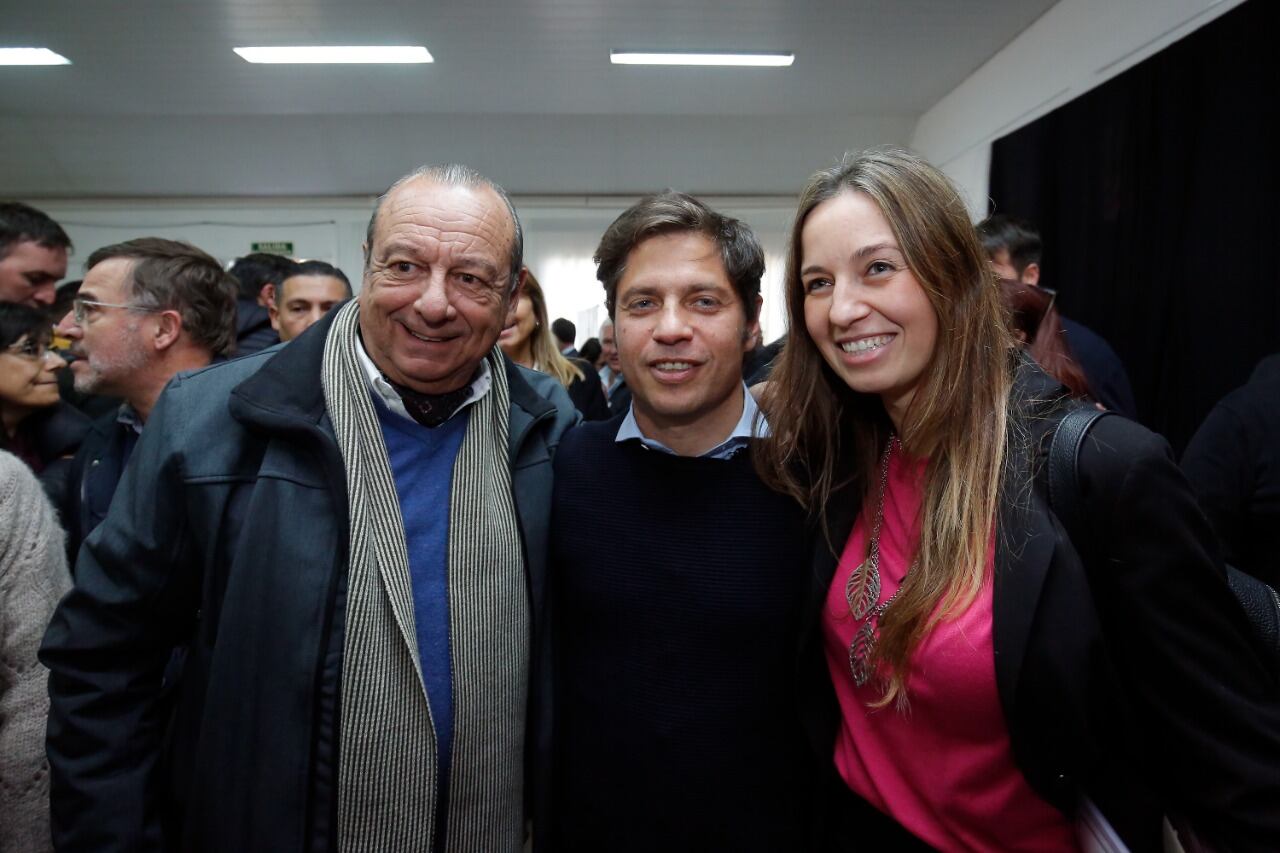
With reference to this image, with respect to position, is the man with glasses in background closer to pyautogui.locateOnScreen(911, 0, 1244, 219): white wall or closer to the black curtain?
pyautogui.locateOnScreen(911, 0, 1244, 219): white wall

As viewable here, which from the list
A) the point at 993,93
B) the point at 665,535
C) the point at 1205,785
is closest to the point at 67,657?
the point at 665,535

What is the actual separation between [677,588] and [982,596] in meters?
0.55

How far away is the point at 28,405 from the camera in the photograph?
2213 millimetres

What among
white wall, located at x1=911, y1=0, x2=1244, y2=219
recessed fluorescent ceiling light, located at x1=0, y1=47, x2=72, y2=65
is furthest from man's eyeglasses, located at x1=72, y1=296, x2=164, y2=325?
recessed fluorescent ceiling light, located at x1=0, y1=47, x2=72, y2=65

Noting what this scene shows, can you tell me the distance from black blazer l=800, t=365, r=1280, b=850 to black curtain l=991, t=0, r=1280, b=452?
2.81 metres

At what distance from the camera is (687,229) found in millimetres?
1496

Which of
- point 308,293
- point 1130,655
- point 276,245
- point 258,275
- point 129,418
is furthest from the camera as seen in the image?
point 276,245

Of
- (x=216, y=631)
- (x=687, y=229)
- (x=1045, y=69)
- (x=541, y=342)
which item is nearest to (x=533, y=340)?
(x=541, y=342)

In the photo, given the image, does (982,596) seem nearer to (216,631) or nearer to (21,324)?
(216,631)

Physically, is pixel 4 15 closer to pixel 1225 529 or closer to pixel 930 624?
pixel 930 624

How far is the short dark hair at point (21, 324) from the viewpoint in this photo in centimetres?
221

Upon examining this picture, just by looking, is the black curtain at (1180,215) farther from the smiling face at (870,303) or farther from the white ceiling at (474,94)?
the smiling face at (870,303)

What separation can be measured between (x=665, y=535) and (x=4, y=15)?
670 centimetres

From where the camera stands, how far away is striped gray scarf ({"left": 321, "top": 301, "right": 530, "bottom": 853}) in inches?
47.8
